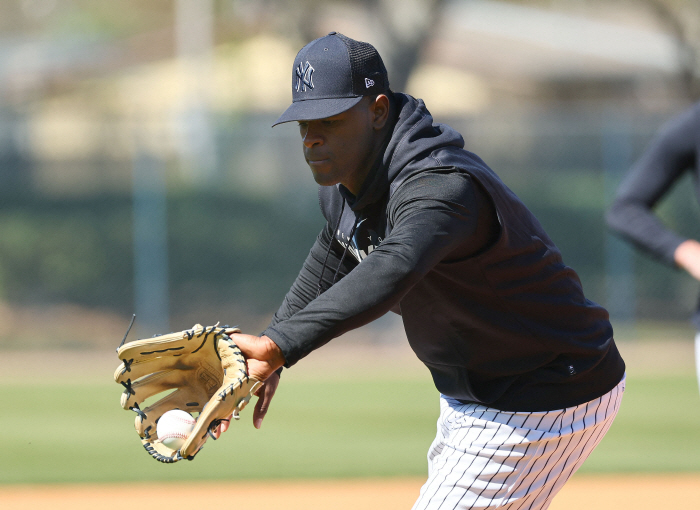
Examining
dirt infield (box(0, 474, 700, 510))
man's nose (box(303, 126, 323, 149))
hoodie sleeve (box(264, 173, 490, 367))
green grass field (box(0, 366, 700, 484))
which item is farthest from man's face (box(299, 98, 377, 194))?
green grass field (box(0, 366, 700, 484))

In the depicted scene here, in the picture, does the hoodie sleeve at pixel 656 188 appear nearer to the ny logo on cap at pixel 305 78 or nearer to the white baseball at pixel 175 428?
the ny logo on cap at pixel 305 78

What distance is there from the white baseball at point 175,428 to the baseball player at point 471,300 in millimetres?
447

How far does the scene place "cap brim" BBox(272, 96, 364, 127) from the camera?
267 cm

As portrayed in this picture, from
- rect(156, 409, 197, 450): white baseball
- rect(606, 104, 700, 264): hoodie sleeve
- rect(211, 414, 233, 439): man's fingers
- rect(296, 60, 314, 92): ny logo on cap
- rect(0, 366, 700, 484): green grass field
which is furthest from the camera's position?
rect(0, 366, 700, 484): green grass field

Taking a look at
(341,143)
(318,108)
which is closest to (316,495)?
(341,143)

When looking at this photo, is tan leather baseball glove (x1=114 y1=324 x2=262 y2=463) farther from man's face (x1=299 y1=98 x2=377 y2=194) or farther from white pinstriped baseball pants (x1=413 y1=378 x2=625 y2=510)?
white pinstriped baseball pants (x1=413 y1=378 x2=625 y2=510)

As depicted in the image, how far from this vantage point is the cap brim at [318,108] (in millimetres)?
2666

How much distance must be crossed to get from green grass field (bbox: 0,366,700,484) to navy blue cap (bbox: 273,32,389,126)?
398cm

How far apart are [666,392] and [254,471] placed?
493 cm

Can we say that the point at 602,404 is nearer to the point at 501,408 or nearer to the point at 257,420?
the point at 501,408

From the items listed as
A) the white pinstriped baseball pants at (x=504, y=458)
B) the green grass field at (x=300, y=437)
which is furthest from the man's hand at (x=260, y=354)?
the green grass field at (x=300, y=437)

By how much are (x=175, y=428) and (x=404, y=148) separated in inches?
39.9

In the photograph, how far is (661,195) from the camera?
4.15 meters

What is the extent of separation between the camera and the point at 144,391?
2.73 m
